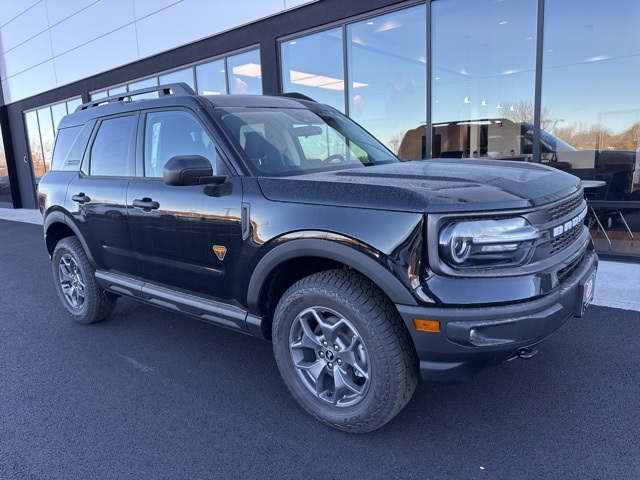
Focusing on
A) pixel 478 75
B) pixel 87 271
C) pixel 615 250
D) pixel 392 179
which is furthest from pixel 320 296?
pixel 478 75

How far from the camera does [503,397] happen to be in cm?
293

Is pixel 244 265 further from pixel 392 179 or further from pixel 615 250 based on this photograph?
pixel 615 250

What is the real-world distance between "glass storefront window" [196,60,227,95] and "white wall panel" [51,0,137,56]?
283 cm

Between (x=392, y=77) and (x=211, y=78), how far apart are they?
4.28 meters

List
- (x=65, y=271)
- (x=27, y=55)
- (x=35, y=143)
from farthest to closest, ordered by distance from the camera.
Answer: (x=35, y=143)
(x=27, y=55)
(x=65, y=271)

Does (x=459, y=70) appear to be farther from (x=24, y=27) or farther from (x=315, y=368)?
(x=24, y=27)

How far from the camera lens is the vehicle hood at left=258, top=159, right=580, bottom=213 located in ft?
7.32

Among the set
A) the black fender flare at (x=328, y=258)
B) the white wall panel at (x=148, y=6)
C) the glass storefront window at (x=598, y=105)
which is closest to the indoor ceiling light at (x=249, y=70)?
the white wall panel at (x=148, y=6)

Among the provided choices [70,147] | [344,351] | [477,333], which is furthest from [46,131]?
[477,333]

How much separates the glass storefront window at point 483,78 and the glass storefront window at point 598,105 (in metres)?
0.31

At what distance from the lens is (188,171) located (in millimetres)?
2762

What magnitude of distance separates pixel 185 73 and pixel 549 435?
10656mm

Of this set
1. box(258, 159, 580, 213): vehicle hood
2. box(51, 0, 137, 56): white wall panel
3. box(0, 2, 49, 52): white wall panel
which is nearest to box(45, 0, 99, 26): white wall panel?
box(51, 0, 137, 56): white wall panel

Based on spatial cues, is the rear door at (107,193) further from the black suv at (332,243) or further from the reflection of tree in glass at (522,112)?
the reflection of tree in glass at (522,112)
